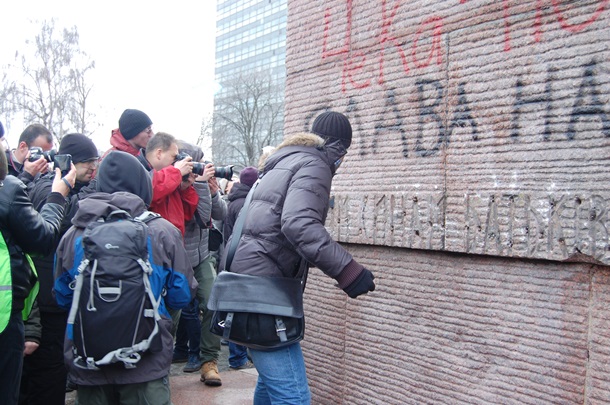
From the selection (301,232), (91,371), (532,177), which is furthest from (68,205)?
(532,177)

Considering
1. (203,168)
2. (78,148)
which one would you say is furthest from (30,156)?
(203,168)

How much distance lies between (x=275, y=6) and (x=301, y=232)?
77329 mm

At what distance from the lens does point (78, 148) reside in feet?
13.4

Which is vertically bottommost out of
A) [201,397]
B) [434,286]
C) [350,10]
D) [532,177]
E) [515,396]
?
[201,397]

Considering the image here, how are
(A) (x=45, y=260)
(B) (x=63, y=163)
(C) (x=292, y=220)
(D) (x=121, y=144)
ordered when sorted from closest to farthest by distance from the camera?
(C) (x=292, y=220) < (B) (x=63, y=163) < (A) (x=45, y=260) < (D) (x=121, y=144)

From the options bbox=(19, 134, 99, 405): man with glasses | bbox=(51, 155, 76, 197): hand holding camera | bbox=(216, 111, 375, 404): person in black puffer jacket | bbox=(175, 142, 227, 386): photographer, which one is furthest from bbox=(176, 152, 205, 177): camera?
bbox=(216, 111, 375, 404): person in black puffer jacket

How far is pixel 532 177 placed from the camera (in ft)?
9.69

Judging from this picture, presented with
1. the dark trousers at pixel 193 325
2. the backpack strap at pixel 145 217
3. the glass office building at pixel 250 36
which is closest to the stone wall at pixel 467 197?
the backpack strap at pixel 145 217

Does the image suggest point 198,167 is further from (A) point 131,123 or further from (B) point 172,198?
(A) point 131,123

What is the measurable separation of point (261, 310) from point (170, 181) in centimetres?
167

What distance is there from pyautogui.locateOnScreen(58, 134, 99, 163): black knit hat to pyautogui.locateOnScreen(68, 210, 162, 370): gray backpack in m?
1.39

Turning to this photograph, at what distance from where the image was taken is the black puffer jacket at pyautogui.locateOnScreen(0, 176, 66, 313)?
2887 millimetres

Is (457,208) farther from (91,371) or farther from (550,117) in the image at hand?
(91,371)

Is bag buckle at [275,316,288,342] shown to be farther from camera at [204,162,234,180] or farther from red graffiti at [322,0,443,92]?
camera at [204,162,234,180]
